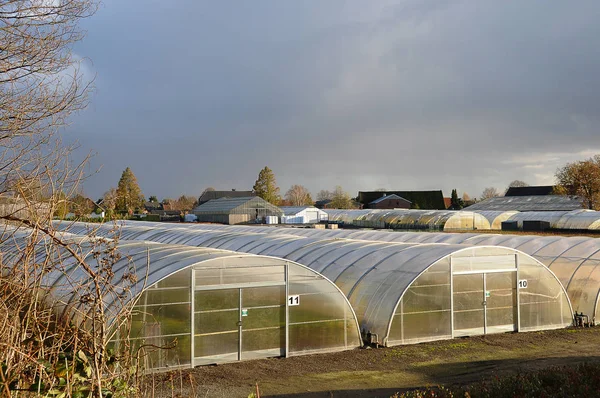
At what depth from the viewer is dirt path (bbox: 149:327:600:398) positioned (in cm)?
1286

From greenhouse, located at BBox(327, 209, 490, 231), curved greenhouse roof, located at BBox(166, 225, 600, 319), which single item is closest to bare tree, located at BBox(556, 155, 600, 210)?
greenhouse, located at BBox(327, 209, 490, 231)

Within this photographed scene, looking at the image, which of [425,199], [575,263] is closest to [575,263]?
[575,263]

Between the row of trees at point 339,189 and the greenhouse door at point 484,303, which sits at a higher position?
the row of trees at point 339,189

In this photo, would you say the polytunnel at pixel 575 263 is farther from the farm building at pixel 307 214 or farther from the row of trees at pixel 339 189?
the farm building at pixel 307 214

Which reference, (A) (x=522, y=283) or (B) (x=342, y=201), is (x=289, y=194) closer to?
(B) (x=342, y=201)

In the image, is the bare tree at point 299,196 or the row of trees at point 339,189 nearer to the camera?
the row of trees at point 339,189

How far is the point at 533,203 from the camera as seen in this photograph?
8675 cm

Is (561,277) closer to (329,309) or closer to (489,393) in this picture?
(329,309)

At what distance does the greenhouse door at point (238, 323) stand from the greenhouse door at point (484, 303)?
5952mm

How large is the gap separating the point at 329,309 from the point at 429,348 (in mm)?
3142

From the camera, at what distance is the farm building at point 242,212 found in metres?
74.9

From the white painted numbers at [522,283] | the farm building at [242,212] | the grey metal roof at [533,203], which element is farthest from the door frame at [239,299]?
the grey metal roof at [533,203]

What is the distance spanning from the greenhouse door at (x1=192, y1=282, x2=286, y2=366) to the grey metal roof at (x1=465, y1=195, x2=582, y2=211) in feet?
236

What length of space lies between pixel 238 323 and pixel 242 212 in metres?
60.9
